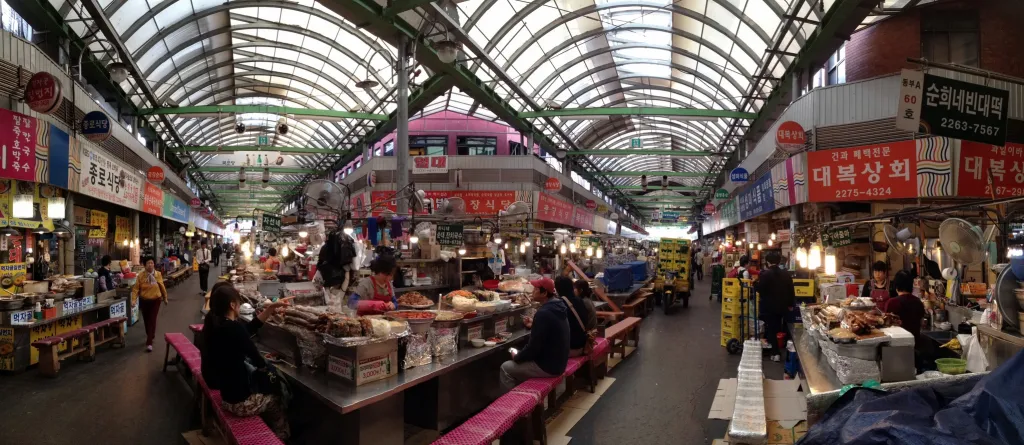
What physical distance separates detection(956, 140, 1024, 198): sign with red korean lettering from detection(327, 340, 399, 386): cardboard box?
11.4 m

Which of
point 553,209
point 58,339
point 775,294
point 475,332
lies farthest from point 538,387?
point 553,209

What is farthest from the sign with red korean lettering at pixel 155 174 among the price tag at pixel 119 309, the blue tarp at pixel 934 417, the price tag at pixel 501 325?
the blue tarp at pixel 934 417

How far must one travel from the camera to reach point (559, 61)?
A: 20359mm

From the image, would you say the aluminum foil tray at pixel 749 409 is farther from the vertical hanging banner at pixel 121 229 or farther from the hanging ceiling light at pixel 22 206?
the vertical hanging banner at pixel 121 229

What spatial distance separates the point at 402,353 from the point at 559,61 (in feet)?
55.1

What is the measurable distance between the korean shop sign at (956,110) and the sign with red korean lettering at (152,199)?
20.5 metres

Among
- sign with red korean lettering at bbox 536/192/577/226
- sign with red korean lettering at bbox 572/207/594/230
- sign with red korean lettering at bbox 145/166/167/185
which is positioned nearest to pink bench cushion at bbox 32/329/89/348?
sign with red korean lettering at bbox 145/166/167/185

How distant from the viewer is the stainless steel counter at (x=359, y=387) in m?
4.48

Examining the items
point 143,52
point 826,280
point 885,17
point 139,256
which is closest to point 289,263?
point 143,52

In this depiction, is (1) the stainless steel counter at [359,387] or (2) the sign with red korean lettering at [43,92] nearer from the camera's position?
(1) the stainless steel counter at [359,387]

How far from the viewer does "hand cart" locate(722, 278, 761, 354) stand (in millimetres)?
10383

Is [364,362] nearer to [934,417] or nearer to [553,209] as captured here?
[934,417]

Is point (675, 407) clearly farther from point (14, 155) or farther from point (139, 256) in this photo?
point (139, 256)

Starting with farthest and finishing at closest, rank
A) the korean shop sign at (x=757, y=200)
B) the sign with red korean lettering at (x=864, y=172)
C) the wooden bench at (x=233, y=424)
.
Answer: the korean shop sign at (x=757, y=200)
the sign with red korean lettering at (x=864, y=172)
the wooden bench at (x=233, y=424)
